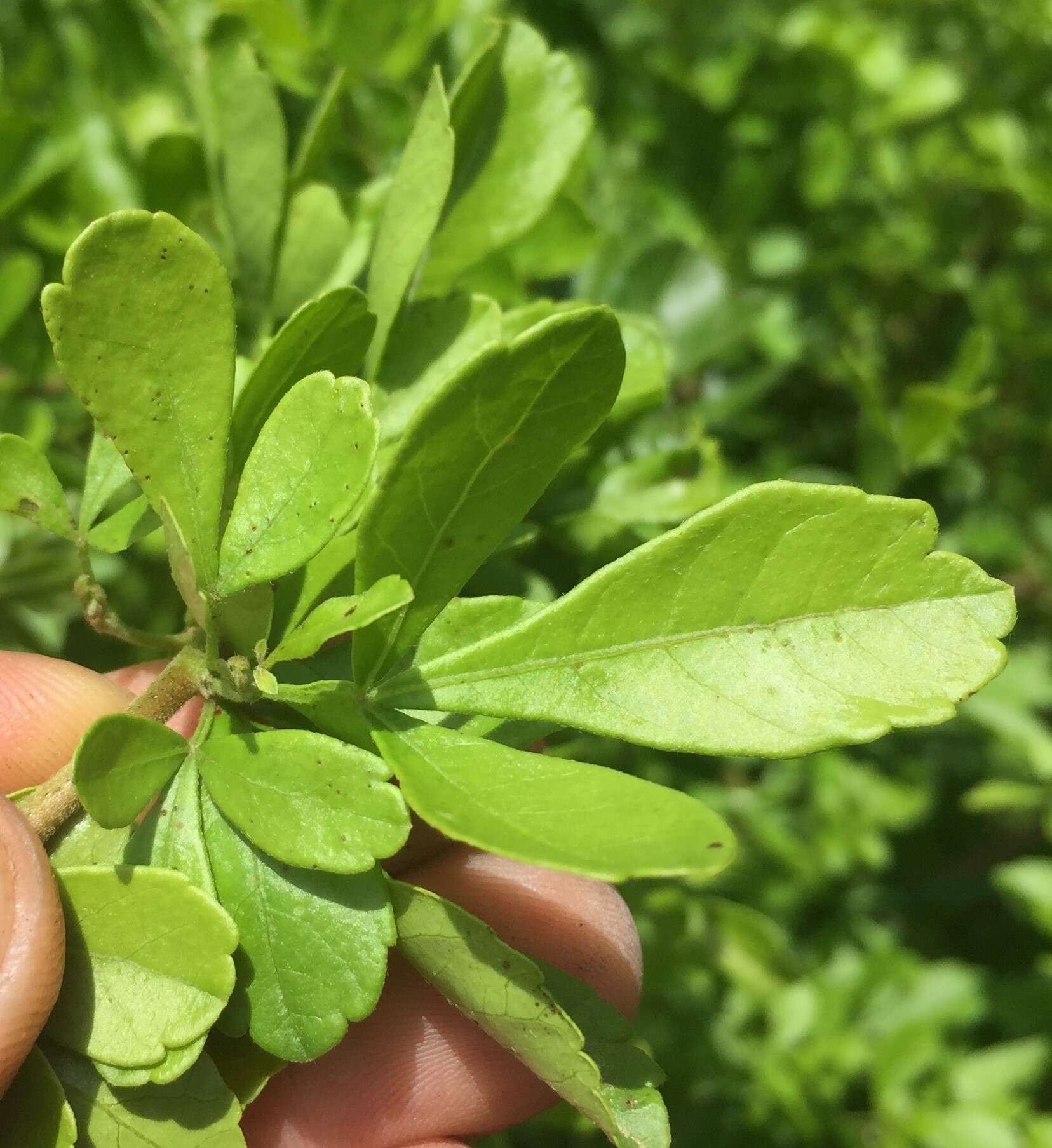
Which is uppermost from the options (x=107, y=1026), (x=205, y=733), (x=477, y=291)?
(x=477, y=291)

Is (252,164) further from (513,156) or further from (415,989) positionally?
(415,989)

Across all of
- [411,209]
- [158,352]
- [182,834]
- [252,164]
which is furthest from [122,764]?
[252,164]

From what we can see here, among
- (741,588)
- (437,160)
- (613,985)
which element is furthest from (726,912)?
(437,160)

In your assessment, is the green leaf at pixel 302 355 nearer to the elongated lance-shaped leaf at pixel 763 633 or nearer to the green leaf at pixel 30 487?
the green leaf at pixel 30 487

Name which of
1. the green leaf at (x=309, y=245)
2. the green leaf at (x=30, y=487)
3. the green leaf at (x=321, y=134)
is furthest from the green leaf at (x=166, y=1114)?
the green leaf at (x=321, y=134)

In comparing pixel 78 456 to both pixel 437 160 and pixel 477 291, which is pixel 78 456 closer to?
pixel 477 291

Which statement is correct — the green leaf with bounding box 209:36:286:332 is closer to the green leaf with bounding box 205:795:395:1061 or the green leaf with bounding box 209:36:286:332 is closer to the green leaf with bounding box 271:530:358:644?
the green leaf with bounding box 271:530:358:644
